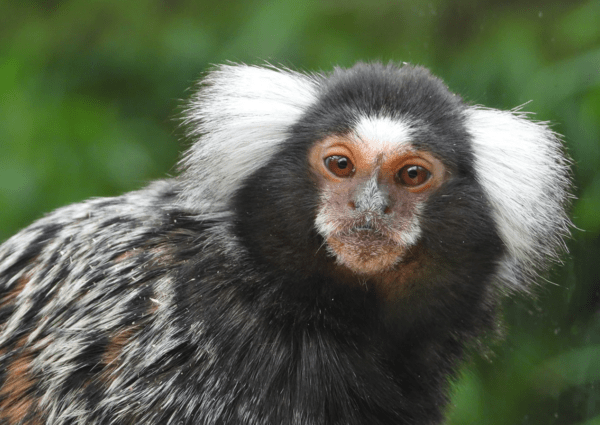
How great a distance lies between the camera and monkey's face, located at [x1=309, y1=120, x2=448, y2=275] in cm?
240

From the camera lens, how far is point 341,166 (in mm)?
2477

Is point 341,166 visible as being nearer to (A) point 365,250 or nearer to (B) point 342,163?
(B) point 342,163

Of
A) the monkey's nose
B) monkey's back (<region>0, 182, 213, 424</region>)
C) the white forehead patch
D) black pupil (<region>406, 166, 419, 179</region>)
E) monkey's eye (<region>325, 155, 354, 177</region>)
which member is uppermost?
the white forehead patch

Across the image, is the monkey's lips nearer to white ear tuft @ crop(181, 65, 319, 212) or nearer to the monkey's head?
the monkey's head

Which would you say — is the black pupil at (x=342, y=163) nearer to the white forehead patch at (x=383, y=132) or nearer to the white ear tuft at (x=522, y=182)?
the white forehead patch at (x=383, y=132)

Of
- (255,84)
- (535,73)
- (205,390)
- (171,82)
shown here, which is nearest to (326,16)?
(171,82)

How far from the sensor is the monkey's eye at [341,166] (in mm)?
2471

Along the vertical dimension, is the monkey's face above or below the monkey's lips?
above

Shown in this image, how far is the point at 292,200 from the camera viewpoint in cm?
253

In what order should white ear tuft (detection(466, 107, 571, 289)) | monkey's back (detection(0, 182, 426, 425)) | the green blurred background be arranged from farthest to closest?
the green blurred background → white ear tuft (detection(466, 107, 571, 289)) → monkey's back (detection(0, 182, 426, 425))

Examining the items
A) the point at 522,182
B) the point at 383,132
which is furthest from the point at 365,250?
the point at 522,182

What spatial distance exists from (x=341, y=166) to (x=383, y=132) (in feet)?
0.56

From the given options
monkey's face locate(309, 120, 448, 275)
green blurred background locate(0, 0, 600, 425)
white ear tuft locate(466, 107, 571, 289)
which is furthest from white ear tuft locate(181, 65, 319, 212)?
green blurred background locate(0, 0, 600, 425)

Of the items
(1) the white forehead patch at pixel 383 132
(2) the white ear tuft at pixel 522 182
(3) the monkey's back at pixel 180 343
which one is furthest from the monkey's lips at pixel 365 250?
(2) the white ear tuft at pixel 522 182
